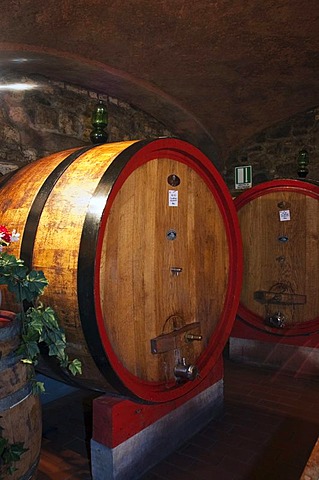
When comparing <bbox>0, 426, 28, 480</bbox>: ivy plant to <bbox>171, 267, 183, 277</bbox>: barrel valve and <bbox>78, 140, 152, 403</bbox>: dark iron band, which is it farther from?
<bbox>171, 267, 183, 277</bbox>: barrel valve

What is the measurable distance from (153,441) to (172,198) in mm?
1379

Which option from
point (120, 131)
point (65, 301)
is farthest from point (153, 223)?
point (120, 131)

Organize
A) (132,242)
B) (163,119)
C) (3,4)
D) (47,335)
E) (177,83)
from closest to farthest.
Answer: (47,335), (132,242), (3,4), (177,83), (163,119)

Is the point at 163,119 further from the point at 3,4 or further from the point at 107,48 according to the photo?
the point at 3,4

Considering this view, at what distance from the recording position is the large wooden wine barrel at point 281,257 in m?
3.50

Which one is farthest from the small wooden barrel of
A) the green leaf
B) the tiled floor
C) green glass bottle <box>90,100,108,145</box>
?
green glass bottle <box>90,100,108,145</box>

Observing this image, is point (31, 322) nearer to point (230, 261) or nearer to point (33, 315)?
point (33, 315)

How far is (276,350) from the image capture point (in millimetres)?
3730

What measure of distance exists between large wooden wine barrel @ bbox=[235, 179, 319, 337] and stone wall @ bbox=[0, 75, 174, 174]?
1737 mm

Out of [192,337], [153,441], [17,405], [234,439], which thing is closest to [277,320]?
[234,439]

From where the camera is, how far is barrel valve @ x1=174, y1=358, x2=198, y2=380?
2105mm

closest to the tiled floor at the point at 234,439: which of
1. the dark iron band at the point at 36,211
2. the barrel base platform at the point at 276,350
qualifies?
the barrel base platform at the point at 276,350

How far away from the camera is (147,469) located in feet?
6.93

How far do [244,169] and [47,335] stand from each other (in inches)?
175
